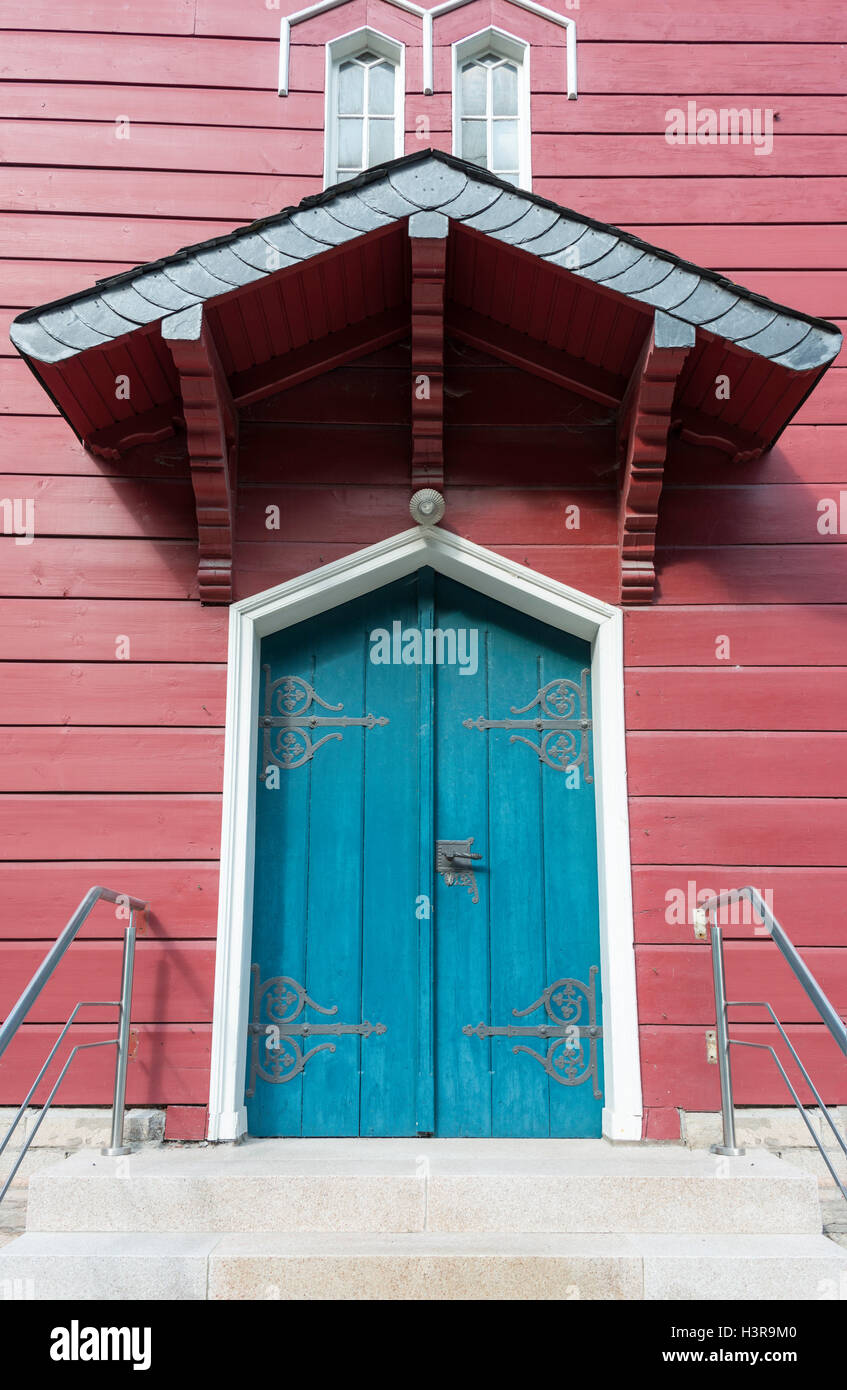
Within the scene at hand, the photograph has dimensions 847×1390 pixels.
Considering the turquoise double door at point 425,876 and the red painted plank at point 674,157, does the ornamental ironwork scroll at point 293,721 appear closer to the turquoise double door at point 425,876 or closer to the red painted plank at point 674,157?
the turquoise double door at point 425,876

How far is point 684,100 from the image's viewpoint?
16.8 ft

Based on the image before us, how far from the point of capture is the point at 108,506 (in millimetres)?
4645

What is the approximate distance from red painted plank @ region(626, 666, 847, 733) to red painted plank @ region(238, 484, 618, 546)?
2.21ft

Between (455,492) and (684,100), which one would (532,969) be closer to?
(455,492)

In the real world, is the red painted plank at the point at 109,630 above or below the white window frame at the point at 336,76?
below

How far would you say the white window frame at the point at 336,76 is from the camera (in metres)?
5.06

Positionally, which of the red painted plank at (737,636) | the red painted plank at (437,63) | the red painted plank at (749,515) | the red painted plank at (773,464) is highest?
the red painted plank at (437,63)

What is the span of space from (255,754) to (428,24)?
11.4 ft

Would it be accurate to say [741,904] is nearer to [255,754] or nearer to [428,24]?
A: [255,754]

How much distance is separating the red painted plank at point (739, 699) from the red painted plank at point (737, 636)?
0.05 metres

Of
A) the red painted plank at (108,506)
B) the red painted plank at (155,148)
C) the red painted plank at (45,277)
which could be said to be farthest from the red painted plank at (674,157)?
the red painted plank at (108,506)

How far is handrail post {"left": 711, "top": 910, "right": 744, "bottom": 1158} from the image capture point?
12.6 ft

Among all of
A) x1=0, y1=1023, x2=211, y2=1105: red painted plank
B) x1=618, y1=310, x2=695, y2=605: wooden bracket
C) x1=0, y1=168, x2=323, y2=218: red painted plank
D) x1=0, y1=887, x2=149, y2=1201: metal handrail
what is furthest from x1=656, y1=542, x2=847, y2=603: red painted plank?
x1=0, y1=1023, x2=211, y2=1105: red painted plank

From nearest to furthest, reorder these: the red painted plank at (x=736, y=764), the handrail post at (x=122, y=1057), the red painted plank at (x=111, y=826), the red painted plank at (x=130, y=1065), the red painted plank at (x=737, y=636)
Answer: the handrail post at (x=122, y=1057) < the red painted plank at (x=130, y=1065) < the red painted plank at (x=111, y=826) < the red painted plank at (x=736, y=764) < the red painted plank at (x=737, y=636)
